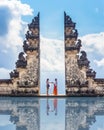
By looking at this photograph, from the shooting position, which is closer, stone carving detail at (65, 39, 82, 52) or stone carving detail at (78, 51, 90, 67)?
stone carving detail at (78, 51, 90, 67)

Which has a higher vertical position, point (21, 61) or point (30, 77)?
point (21, 61)

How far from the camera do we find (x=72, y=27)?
17.2 m

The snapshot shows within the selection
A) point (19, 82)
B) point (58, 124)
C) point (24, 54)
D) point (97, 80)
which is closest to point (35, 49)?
point (24, 54)

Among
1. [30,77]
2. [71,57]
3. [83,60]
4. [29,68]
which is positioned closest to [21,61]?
[29,68]

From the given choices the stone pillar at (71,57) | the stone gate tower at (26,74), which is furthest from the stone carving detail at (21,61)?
the stone pillar at (71,57)

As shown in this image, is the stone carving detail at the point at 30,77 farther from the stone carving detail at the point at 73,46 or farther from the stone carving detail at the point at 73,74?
the stone carving detail at the point at 73,46

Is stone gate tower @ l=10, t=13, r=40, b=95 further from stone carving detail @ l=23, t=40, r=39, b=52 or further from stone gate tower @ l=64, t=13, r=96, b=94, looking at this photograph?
stone gate tower @ l=64, t=13, r=96, b=94

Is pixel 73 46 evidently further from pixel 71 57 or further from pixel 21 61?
pixel 21 61

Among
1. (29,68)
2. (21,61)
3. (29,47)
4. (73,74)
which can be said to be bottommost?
(73,74)

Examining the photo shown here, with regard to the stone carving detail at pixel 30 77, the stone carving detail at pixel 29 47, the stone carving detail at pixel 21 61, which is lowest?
the stone carving detail at pixel 30 77

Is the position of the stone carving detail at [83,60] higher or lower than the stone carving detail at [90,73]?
higher

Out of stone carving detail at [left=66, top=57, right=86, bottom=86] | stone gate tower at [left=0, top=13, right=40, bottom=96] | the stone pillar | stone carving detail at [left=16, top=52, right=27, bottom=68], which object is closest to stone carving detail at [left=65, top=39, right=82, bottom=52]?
the stone pillar

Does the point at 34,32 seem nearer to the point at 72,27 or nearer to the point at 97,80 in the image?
the point at 72,27

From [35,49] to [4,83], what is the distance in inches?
86.8
